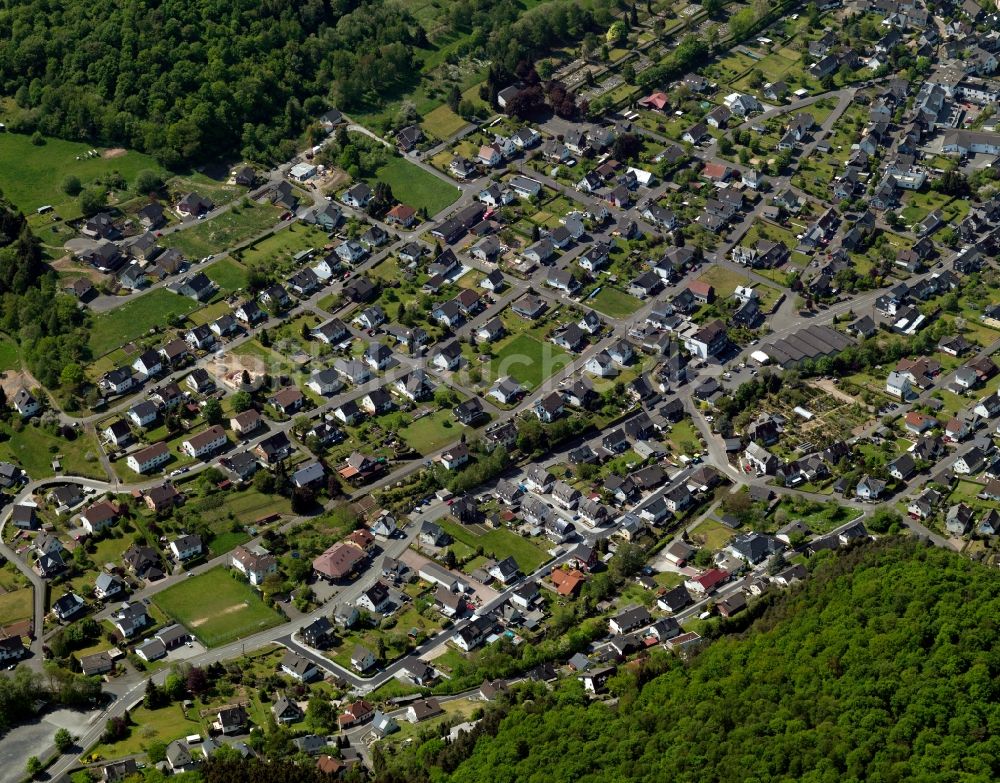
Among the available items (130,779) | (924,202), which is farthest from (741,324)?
(130,779)

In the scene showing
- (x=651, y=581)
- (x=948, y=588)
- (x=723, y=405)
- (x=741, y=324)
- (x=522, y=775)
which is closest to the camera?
(x=522, y=775)

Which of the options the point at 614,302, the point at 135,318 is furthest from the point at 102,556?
the point at 614,302

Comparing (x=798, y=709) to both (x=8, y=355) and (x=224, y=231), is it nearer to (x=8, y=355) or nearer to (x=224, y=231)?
(x=8, y=355)

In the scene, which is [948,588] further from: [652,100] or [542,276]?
[652,100]

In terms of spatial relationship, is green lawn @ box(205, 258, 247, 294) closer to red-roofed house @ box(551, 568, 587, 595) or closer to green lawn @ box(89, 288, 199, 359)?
green lawn @ box(89, 288, 199, 359)

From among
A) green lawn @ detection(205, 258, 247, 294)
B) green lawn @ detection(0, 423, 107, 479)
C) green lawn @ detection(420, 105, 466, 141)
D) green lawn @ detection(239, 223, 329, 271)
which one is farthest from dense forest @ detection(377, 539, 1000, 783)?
green lawn @ detection(420, 105, 466, 141)
